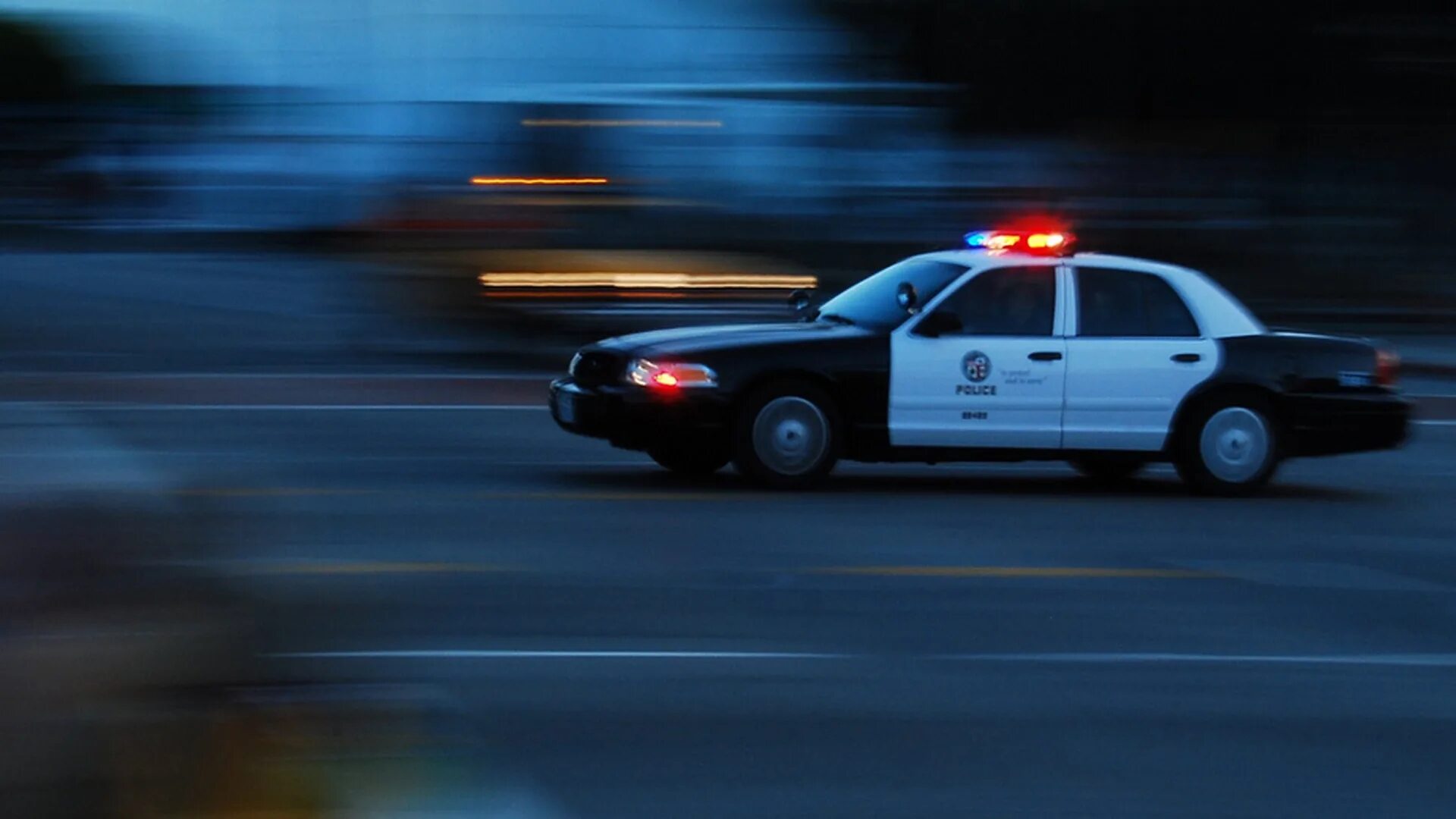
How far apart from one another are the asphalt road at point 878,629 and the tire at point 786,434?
0.56 feet

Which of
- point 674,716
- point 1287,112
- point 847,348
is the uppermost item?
point 1287,112

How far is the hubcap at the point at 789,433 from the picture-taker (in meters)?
12.3

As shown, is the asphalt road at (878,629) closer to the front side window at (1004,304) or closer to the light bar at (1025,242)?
the front side window at (1004,304)

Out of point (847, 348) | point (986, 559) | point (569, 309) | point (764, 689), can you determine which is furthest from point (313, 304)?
point (764, 689)

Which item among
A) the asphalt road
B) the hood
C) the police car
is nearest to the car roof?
the police car

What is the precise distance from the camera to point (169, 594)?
308 centimetres

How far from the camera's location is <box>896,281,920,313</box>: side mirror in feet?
40.9

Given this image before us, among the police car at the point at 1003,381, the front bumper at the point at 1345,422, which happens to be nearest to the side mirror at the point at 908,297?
the police car at the point at 1003,381

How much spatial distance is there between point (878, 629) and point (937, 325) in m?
4.38

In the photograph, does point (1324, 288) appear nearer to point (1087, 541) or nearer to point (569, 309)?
point (569, 309)

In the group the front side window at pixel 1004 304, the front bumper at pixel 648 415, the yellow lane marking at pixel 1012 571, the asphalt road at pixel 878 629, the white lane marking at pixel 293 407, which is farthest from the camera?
the white lane marking at pixel 293 407

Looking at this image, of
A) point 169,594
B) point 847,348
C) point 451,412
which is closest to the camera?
point 169,594

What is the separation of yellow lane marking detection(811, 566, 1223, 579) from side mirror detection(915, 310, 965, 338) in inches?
106

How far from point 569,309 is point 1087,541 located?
41.5 ft
